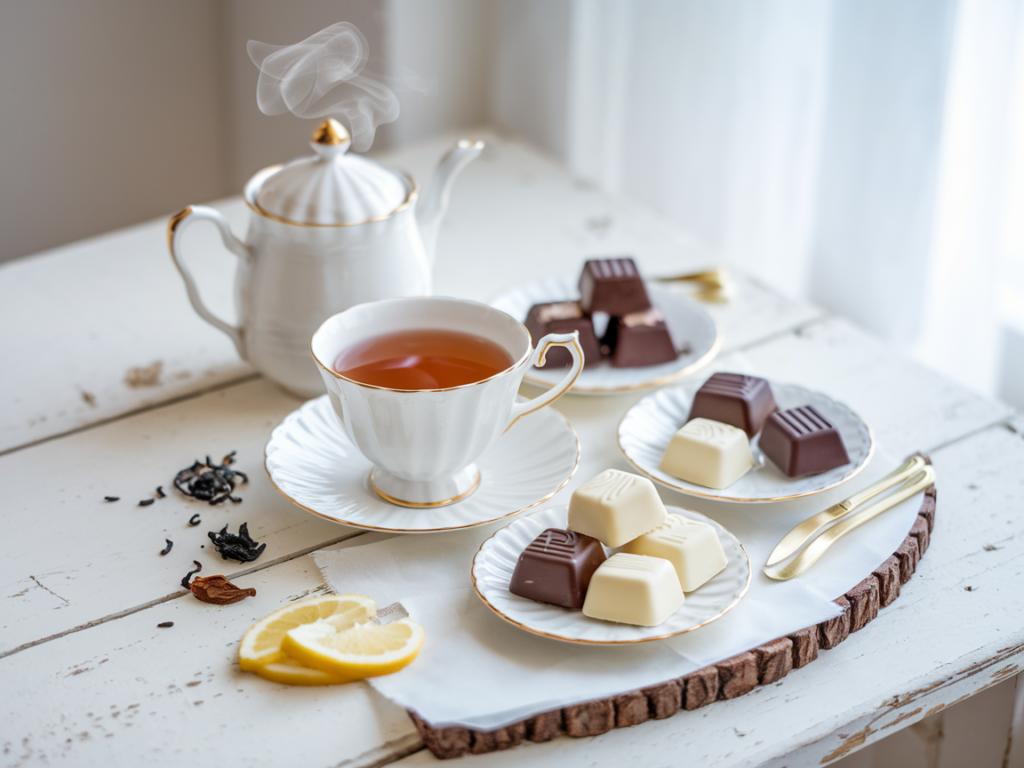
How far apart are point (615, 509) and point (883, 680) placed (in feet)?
0.80

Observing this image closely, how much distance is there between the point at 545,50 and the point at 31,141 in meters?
1.50

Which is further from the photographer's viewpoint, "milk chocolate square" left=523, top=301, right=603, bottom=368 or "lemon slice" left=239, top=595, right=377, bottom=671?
"milk chocolate square" left=523, top=301, right=603, bottom=368

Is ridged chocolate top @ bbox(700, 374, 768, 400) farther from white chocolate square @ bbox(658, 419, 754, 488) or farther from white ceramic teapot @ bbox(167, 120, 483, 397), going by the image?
white ceramic teapot @ bbox(167, 120, 483, 397)

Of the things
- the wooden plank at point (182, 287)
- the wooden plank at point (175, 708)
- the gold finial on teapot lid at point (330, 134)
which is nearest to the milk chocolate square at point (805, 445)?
the wooden plank at point (182, 287)

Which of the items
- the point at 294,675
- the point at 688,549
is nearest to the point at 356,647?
the point at 294,675

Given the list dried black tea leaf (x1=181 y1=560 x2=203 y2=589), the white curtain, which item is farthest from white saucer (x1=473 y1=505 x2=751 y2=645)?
the white curtain

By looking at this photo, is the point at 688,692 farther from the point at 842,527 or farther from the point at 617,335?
the point at 617,335

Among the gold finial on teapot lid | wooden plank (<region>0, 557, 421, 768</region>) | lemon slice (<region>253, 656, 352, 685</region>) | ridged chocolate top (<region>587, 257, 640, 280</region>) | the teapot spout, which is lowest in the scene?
wooden plank (<region>0, 557, 421, 768</region>)

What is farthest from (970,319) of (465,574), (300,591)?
(300,591)

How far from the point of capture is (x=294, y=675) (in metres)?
0.73

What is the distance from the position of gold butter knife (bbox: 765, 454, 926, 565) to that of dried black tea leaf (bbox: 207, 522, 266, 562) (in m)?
0.46

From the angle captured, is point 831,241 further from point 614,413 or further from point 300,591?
point 300,591

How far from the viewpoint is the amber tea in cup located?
0.89 metres

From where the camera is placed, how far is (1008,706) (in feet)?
2.93
